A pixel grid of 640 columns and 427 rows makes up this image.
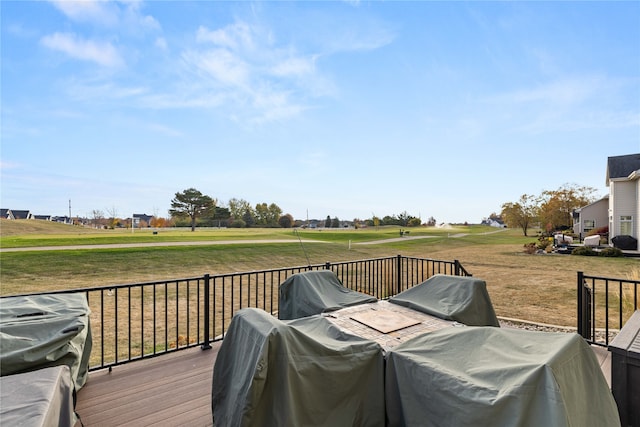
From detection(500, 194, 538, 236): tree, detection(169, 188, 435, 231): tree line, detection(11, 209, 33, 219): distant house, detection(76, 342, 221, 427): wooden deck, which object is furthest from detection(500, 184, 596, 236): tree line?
detection(11, 209, 33, 219): distant house

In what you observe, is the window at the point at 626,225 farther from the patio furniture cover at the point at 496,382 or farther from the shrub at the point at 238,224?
the shrub at the point at 238,224

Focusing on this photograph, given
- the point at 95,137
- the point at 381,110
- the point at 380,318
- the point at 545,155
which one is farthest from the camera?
the point at 545,155

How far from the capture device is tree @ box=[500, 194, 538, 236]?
30156mm

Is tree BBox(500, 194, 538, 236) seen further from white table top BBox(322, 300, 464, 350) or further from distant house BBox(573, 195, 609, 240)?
white table top BBox(322, 300, 464, 350)

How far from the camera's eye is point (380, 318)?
2.43 metres

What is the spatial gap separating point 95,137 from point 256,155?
25.2ft

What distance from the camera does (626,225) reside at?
16.8 metres

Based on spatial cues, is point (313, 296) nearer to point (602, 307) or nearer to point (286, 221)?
point (602, 307)

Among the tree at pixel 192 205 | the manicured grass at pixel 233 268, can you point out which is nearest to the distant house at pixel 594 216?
the manicured grass at pixel 233 268

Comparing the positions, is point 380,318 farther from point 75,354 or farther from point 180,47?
point 180,47

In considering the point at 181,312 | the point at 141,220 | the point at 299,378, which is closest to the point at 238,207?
the point at 141,220

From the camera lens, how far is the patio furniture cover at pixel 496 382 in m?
1.11

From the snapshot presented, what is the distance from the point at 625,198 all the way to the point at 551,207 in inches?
527

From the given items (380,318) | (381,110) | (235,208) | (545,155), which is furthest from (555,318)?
(235,208)
